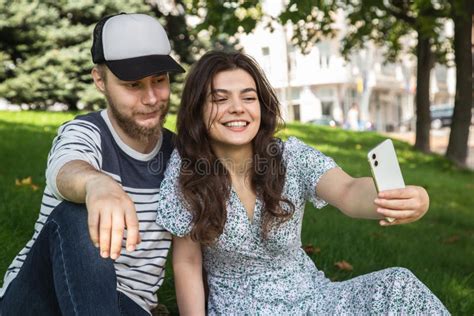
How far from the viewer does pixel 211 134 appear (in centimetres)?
256

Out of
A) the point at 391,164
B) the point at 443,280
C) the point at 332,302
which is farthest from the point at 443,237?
the point at 391,164

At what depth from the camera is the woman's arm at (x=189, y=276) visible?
252 cm

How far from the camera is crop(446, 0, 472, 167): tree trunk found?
11375 millimetres

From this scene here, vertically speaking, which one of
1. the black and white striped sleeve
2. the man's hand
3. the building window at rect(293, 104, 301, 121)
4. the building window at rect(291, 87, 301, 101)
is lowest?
the building window at rect(293, 104, 301, 121)

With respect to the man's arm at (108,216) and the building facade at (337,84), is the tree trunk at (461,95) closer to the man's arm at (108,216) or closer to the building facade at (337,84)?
the man's arm at (108,216)

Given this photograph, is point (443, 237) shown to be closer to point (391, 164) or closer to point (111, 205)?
point (391, 164)

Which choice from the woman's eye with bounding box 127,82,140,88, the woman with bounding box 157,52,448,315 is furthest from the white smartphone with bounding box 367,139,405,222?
the woman's eye with bounding box 127,82,140,88

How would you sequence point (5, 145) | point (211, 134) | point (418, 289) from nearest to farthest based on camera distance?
point (418, 289) < point (211, 134) < point (5, 145)

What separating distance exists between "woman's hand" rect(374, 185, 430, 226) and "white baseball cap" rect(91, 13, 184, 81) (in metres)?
1.01

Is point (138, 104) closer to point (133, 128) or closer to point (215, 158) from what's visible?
point (133, 128)

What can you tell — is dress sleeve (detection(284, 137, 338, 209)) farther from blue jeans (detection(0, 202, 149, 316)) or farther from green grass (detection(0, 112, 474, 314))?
blue jeans (detection(0, 202, 149, 316))

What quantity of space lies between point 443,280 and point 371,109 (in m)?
43.2

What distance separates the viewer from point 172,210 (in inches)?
97.1

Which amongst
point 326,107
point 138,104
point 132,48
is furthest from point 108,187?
point 326,107
